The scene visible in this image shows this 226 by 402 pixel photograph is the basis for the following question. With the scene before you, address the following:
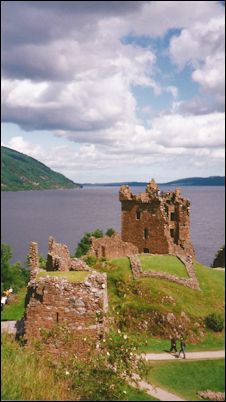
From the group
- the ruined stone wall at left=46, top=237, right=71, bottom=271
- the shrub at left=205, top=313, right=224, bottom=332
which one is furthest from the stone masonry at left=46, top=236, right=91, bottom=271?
the shrub at left=205, top=313, right=224, bottom=332

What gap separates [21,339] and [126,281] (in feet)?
70.4

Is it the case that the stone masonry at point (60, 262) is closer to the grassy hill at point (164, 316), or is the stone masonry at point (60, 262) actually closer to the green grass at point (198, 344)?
the grassy hill at point (164, 316)

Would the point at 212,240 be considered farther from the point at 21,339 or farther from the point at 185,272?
the point at 21,339

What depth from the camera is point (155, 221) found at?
55.1 meters

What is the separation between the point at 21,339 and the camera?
50.3 feet

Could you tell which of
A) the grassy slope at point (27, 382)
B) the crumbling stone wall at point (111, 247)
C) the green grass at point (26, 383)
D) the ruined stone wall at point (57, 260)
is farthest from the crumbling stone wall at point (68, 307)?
the crumbling stone wall at point (111, 247)

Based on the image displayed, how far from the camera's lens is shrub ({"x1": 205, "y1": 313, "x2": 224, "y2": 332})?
1286 inches

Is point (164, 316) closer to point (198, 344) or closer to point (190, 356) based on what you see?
point (198, 344)

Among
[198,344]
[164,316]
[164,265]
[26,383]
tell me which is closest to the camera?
[26,383]

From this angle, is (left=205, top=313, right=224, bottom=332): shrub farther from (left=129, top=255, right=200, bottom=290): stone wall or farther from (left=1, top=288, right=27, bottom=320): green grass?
(left=1, top=288, right=27, bottom=320): green grass

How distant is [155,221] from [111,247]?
6.39 meters

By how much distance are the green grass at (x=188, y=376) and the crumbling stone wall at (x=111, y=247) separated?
25363 mm

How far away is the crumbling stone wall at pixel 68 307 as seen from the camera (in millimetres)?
15164

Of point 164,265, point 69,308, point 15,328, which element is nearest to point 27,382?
point 69,308
